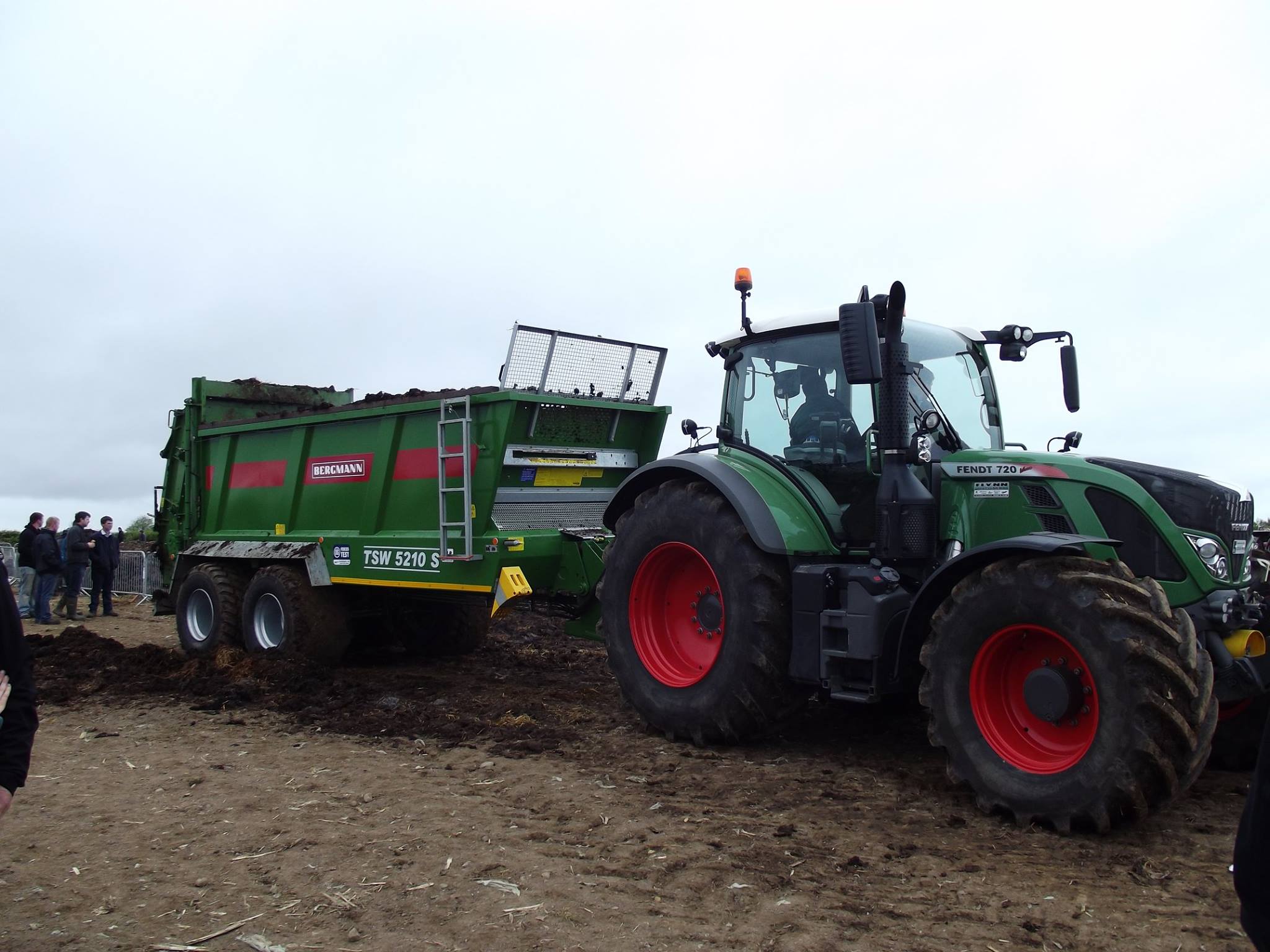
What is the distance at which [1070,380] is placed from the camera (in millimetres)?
6043

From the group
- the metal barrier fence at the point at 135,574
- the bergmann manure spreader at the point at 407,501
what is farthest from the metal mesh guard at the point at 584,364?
the metal barrier fence at the point at 135,574

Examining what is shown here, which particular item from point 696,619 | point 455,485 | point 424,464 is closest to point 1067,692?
point 696,619

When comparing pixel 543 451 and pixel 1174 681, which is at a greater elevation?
pixel 543 451

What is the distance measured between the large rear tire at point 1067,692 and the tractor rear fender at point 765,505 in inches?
38.1

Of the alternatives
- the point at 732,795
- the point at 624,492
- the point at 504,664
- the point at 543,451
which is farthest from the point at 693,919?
the point at 504,664

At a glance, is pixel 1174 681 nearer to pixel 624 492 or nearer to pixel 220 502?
pixel 624 492

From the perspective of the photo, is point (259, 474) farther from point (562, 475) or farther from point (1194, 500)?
point (1194, 500)

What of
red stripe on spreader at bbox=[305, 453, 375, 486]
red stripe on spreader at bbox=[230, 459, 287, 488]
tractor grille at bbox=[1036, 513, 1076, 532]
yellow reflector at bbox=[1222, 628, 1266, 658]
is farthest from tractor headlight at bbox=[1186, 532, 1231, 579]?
red stripe on spreader at bbox=[230, 459, 287, 488]

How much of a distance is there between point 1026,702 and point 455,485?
478 centimetres

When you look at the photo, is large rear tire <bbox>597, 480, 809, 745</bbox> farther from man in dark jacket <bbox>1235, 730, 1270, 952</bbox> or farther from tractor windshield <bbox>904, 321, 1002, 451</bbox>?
man in dark jacket <bbox>1235, 730, 1270, 952</bbox>

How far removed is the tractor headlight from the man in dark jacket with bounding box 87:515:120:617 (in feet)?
48.5

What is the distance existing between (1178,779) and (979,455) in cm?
193

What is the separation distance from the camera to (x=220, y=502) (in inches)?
429

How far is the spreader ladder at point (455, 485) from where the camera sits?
7836 millimetres
